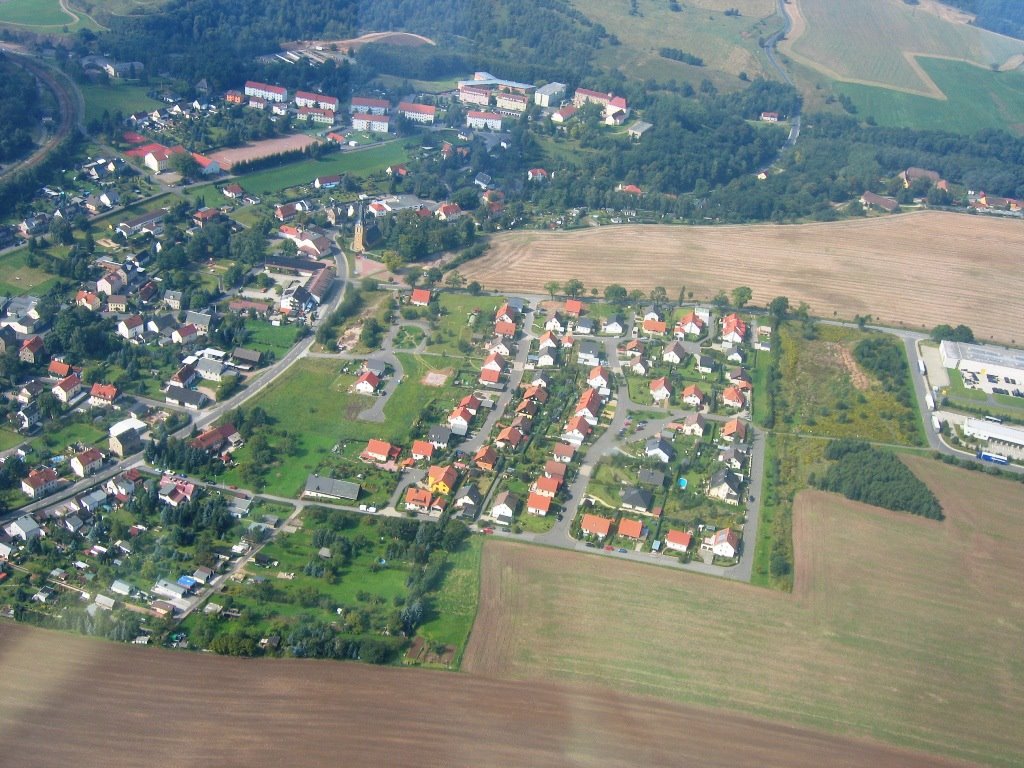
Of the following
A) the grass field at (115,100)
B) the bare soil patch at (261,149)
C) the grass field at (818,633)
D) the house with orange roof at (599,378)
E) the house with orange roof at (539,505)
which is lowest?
the bare soil patch at (261,149)

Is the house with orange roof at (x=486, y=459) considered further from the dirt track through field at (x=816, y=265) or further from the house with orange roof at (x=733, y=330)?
the dirt track through field at (x=816, y=265)

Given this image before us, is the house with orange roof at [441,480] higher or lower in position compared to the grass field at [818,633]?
lower

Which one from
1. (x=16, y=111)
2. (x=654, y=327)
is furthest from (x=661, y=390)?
(x=16, y=111)

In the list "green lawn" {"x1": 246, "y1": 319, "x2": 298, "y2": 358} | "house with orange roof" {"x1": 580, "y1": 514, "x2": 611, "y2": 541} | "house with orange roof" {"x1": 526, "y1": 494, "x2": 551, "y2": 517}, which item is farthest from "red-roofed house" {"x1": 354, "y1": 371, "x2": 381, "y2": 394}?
"house with orange roof" {"x1": 580, "y1": 514, "x2": 611, "y2": 541}

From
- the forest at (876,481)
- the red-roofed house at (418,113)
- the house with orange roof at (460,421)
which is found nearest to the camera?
the forest at (876,481)

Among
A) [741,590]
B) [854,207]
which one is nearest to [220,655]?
[741,590]

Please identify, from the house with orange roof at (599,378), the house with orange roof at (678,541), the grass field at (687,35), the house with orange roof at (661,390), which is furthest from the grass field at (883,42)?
the house with orange roof at (678,541)
